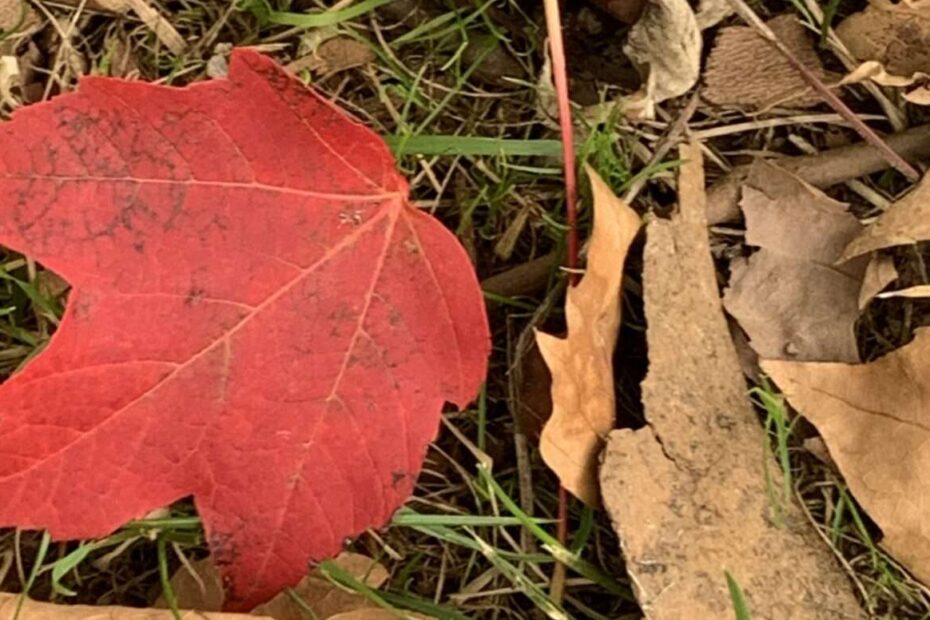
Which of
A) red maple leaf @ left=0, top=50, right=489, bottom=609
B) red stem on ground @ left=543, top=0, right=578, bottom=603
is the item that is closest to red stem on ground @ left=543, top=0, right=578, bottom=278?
red stem on ground @ left=543, top=0, right=578, bottom=603

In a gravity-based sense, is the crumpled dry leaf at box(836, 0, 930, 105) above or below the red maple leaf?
above

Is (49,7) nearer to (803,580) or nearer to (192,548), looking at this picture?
(192,548)

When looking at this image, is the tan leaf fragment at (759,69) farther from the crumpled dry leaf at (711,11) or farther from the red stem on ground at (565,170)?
the red stem on ground at (565,170)

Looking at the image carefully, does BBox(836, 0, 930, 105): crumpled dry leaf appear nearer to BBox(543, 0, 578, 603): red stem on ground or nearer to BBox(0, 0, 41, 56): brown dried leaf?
BBox(543, 0, 578, 603): red stem on ground

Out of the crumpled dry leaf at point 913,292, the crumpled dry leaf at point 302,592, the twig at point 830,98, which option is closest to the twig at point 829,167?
the twig at point 830,98

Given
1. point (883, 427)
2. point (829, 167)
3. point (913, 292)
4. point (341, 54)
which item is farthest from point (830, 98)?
point (341, 54)

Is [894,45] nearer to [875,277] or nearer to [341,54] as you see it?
[875,277]

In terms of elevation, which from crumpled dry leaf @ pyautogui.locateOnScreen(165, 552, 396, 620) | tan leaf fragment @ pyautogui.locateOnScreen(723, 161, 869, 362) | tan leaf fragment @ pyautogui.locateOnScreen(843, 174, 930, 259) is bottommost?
crumpled dry leaf @ pyautogui.locateOnScreen(165, 552, 396, 620)
